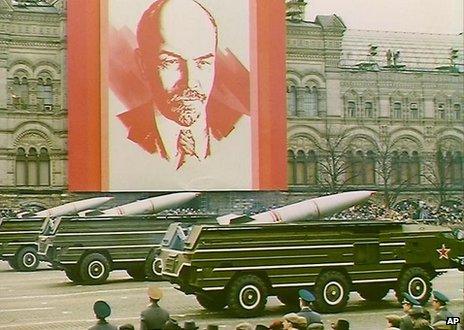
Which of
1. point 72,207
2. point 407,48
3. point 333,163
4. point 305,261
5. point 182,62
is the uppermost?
point 407,48

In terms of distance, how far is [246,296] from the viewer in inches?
347

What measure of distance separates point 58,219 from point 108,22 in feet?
7.57

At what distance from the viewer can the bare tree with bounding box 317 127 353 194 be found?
986 centimetres

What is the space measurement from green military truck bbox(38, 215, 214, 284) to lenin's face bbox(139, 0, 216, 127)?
1333mm

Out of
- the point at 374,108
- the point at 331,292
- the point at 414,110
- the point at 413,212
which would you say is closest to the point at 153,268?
the point at 331,292

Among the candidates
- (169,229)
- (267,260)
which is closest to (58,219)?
(169,229)

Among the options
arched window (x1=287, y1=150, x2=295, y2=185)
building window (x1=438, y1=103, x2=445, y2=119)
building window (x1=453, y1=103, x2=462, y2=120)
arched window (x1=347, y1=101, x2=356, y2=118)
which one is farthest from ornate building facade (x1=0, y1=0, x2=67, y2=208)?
building window (x1=453, y1=103, x2=462, y2=120)

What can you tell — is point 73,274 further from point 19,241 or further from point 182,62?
point 182,62

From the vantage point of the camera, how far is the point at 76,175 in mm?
9180

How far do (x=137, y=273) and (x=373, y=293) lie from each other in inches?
105

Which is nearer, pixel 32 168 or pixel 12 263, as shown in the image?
pixel 12 263

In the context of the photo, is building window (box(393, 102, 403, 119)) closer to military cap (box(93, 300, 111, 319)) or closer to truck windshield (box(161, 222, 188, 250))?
truck windshield (box(161, 222, 188, 250))

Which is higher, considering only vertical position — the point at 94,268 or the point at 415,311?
the point at 94,268

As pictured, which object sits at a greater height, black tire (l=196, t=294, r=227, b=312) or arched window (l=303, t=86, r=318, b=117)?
arched window (l=303, t=86, r=318, b=117)
